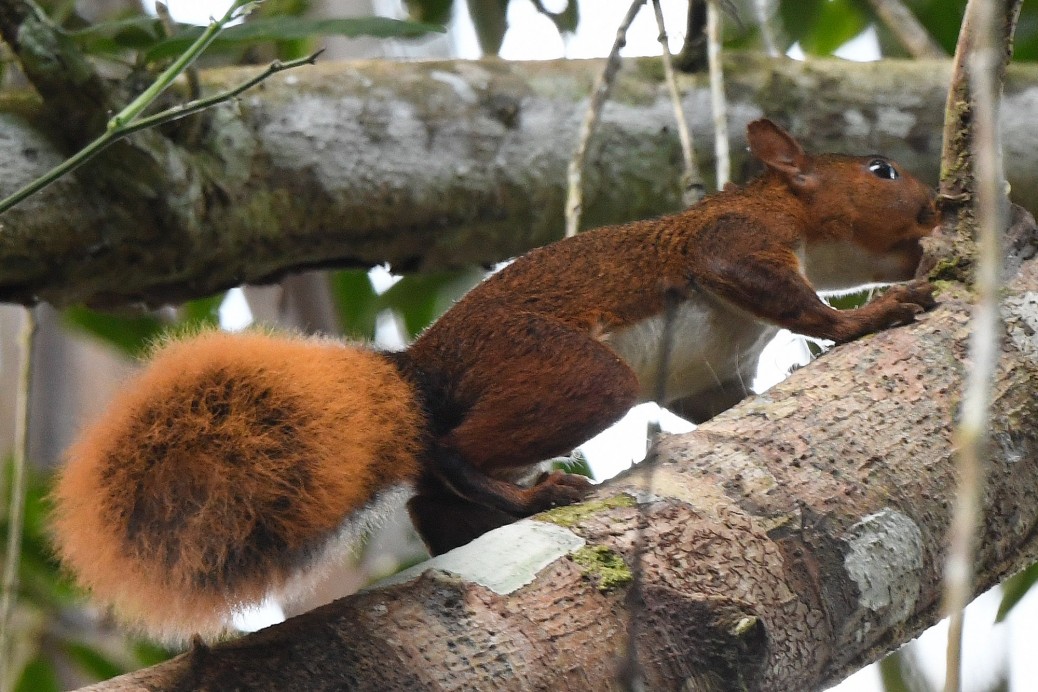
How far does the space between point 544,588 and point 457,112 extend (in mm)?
2018

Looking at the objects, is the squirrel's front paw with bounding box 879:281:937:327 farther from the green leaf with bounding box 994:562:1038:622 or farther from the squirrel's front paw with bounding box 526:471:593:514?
the green leaf with bounding box 994:562:1038:622

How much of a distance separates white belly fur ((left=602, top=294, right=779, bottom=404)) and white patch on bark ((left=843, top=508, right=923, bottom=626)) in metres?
0.83

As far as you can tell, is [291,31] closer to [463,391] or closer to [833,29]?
[463,391]

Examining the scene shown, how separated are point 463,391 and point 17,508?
1224 mm

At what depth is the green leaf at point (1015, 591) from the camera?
10.0 feet

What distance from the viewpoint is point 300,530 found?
182cm

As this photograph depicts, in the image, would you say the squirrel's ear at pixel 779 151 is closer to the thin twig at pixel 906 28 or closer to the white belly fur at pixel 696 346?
the white belly fur at pixel 696 346

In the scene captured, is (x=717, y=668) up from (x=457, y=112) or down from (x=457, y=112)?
down

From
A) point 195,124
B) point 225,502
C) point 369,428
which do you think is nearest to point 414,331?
point 195,124

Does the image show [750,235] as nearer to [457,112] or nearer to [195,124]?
[457,112]

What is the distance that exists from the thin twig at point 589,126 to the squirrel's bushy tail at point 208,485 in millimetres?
894

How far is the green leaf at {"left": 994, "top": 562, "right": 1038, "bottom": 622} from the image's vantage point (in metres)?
3.05

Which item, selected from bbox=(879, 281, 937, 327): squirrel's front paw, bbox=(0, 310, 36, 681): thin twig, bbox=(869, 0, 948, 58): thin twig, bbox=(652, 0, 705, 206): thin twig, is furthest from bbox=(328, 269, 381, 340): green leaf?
bbox=(879, 281, 937, 327): squirrel's front paw

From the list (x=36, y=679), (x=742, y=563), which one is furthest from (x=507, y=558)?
(x=36, y=679)
